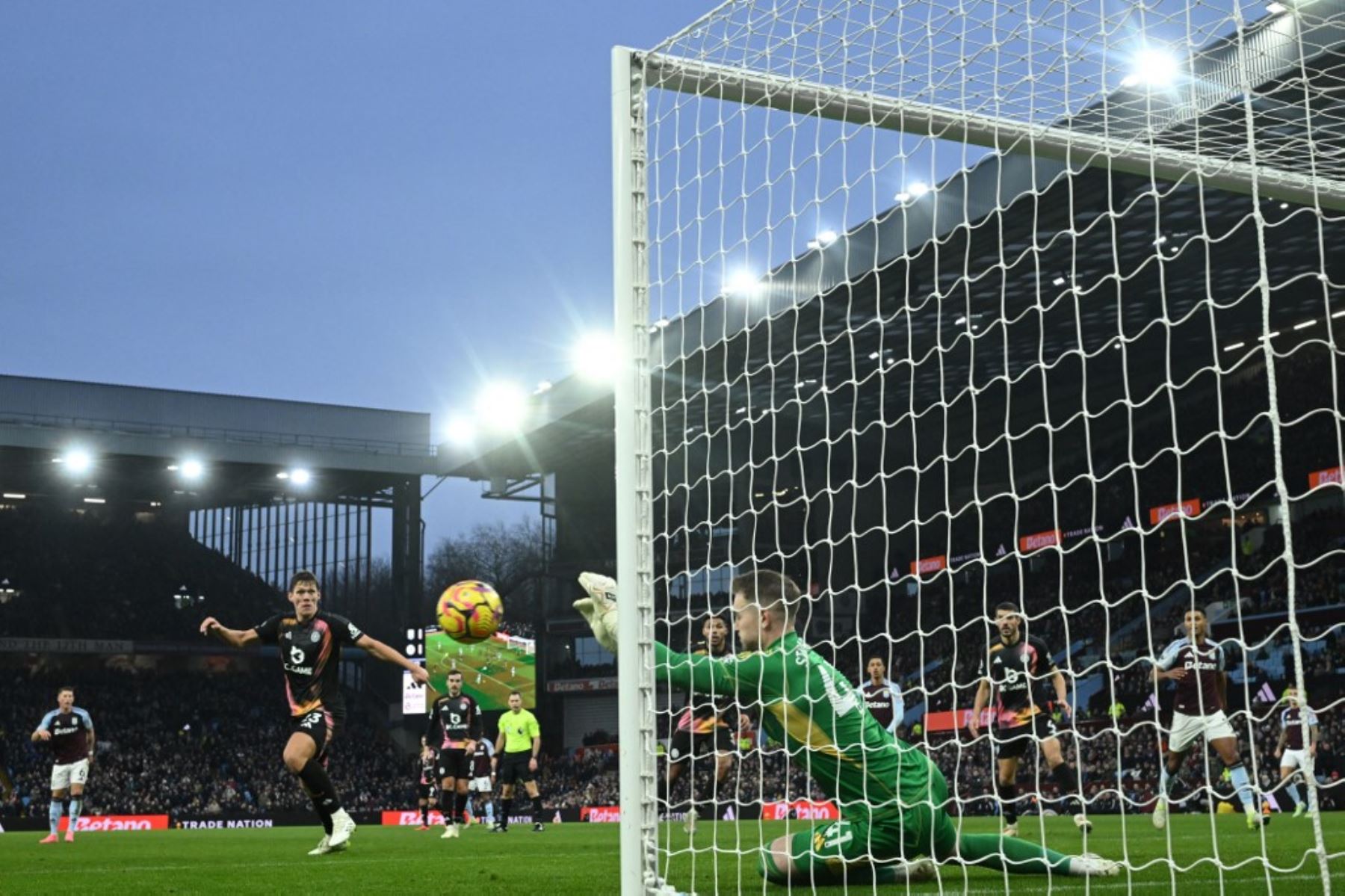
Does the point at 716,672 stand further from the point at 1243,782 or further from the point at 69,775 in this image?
the point at 69,775

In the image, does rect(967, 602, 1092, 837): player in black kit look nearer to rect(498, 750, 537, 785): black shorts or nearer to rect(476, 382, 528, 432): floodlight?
rect(498, 750, 537, 785): black shorts

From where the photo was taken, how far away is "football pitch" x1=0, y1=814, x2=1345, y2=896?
248 inches

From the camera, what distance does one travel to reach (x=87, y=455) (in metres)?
39.1

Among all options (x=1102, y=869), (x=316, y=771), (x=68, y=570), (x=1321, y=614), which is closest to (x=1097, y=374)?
(x=1321, y=614)

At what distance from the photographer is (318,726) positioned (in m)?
10.4

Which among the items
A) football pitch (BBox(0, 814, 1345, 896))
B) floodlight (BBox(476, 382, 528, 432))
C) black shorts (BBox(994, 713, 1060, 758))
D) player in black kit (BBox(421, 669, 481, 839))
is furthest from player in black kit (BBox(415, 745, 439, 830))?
floodlight (BBox(476, 382, 528, 432))

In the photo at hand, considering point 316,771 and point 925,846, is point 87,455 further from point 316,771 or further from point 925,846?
point 925,846

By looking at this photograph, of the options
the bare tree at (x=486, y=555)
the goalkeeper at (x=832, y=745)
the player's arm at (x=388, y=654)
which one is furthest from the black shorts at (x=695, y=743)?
the bare tree at (x=486, y=555)

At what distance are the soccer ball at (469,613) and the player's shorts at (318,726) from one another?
1.38 m

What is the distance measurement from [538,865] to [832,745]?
4.20 m

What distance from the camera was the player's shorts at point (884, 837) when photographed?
6023 millimetres

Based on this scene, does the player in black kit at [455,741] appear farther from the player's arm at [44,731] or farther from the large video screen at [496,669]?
the large video screen at [496,669]

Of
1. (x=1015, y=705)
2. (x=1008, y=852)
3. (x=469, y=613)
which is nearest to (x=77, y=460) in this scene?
(x=469, y=613)

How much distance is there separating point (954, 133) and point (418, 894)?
15.0 feet
